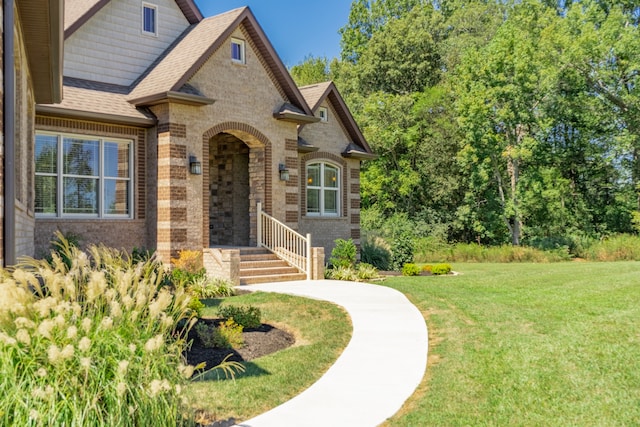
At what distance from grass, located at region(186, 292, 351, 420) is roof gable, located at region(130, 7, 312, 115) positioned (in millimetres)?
6638

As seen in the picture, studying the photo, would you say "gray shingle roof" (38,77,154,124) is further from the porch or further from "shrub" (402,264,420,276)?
"shrub" (402,264,420,276)

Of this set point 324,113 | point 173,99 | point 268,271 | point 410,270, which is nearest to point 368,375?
point 268,271

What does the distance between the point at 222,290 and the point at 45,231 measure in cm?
454

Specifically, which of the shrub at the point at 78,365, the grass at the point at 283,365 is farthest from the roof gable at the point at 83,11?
the shrub at the point at 78,365

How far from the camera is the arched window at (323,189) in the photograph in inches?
854

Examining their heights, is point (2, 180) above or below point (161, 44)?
below

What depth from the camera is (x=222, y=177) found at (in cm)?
2078

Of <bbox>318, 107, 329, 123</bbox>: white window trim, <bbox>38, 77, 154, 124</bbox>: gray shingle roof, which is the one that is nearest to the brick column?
<bbox>38, 77, 154, 124</bbox>: gray shingle roof

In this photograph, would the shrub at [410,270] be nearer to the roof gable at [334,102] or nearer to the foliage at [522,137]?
the roof gable at [334,102]

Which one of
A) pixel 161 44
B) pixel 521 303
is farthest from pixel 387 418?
pixel 161 44

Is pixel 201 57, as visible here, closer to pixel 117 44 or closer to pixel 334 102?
pixel 117 44

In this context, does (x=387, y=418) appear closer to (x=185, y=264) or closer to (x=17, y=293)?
(x=17, y=293)

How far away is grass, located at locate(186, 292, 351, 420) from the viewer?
6027 mm

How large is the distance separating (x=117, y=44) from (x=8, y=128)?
11.1m
